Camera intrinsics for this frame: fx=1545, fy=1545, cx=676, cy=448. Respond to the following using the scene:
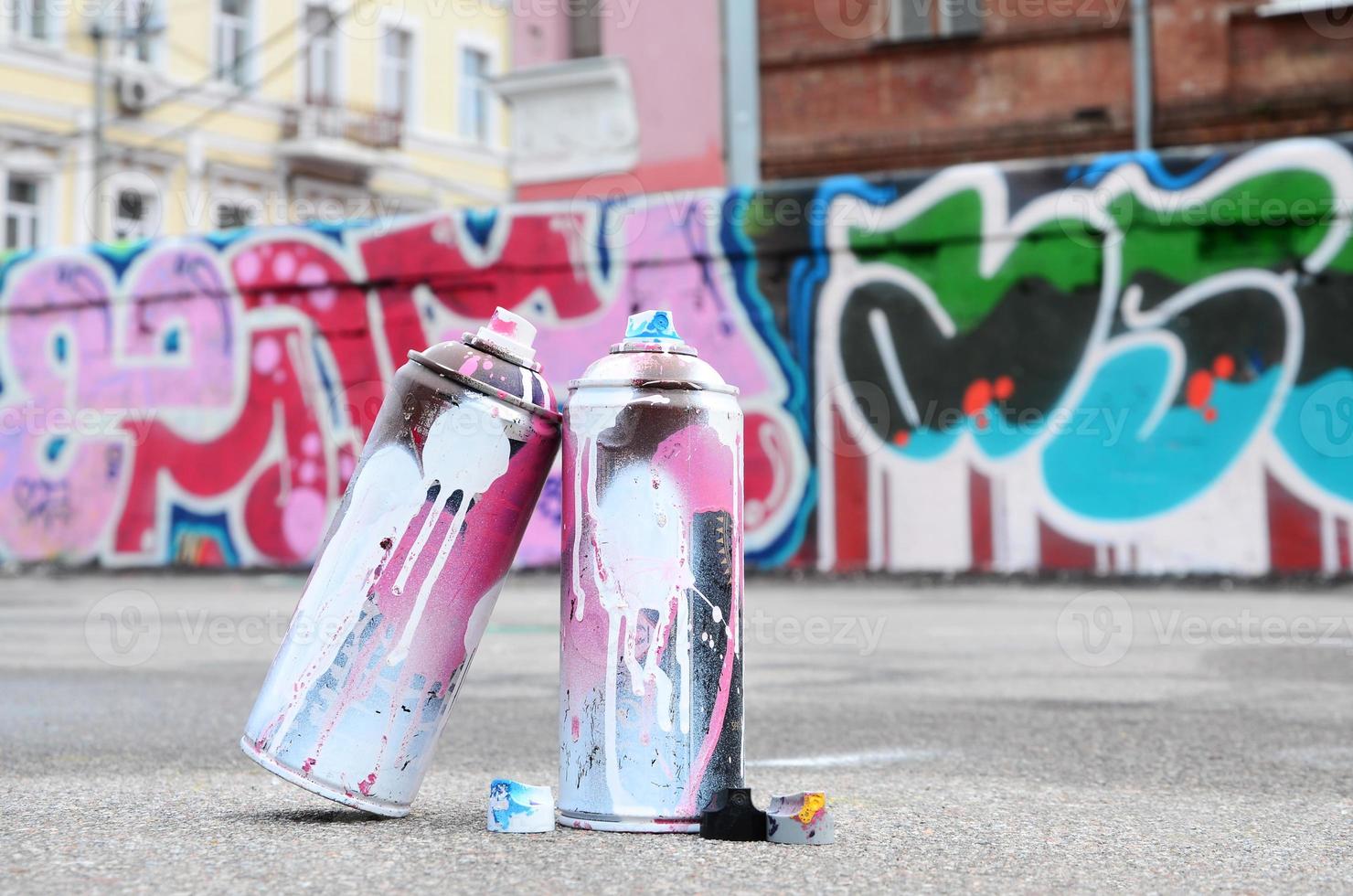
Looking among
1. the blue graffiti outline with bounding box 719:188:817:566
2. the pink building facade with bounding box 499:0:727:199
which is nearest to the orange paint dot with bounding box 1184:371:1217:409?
the blue graffiti outline with bounding box 719:188:817:566

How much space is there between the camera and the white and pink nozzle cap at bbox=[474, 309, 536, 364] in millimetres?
2377

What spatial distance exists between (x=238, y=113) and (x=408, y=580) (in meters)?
26.3

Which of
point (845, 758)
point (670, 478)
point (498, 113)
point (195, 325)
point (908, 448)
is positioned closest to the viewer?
point (670, 478)

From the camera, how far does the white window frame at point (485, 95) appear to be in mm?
30828

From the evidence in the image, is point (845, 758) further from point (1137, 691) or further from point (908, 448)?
point (908, 448)

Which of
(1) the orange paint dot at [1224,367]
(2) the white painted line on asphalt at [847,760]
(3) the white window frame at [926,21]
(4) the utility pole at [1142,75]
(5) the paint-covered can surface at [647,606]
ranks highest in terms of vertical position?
(3) the white window frame at [926,21]

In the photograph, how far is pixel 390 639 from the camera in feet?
7.65

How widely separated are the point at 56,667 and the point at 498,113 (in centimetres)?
2784

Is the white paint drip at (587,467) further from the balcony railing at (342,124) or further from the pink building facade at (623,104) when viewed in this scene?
the balcony railing at (342,124)

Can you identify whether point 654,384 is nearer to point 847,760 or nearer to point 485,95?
point 847,760

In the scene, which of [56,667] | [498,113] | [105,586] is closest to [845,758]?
[56,667]

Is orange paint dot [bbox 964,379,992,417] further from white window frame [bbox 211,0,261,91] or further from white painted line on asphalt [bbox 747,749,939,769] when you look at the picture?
white window frame [bbox 211,0,261,91]

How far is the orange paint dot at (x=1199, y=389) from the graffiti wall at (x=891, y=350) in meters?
0.01

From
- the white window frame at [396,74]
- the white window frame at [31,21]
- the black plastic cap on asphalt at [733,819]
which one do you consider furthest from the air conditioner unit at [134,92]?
the black plastic cap on asphalt at [733,819]
